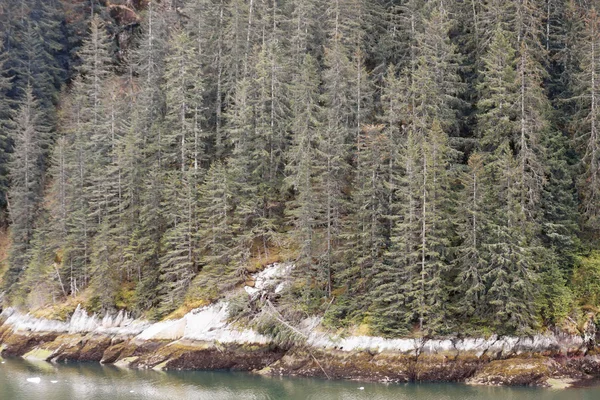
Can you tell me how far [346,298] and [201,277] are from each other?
1046 centimetres

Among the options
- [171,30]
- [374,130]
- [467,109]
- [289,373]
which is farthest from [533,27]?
[171,30]

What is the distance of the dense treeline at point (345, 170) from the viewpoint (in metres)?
36.0

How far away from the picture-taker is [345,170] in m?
41.2

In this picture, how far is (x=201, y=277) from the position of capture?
139ft

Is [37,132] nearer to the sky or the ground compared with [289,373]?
nearer to the sky

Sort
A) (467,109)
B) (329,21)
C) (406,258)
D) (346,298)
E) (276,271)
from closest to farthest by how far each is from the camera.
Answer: (406,258) < (346,298) < (276,271) < (467,109) < (329,21)

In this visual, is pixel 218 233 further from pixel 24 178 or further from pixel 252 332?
pixel 24 178

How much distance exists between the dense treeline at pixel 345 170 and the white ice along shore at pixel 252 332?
37.0 inches

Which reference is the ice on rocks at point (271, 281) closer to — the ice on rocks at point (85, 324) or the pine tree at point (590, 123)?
the ice on rocks at point (85, 324)

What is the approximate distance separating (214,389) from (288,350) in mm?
5687

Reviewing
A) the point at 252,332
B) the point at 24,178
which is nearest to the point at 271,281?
the point at 252,332

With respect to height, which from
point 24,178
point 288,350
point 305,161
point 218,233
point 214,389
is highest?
point 305,161

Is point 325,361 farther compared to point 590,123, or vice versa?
point 590,123

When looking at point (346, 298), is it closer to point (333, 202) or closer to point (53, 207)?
point (333, 202)
